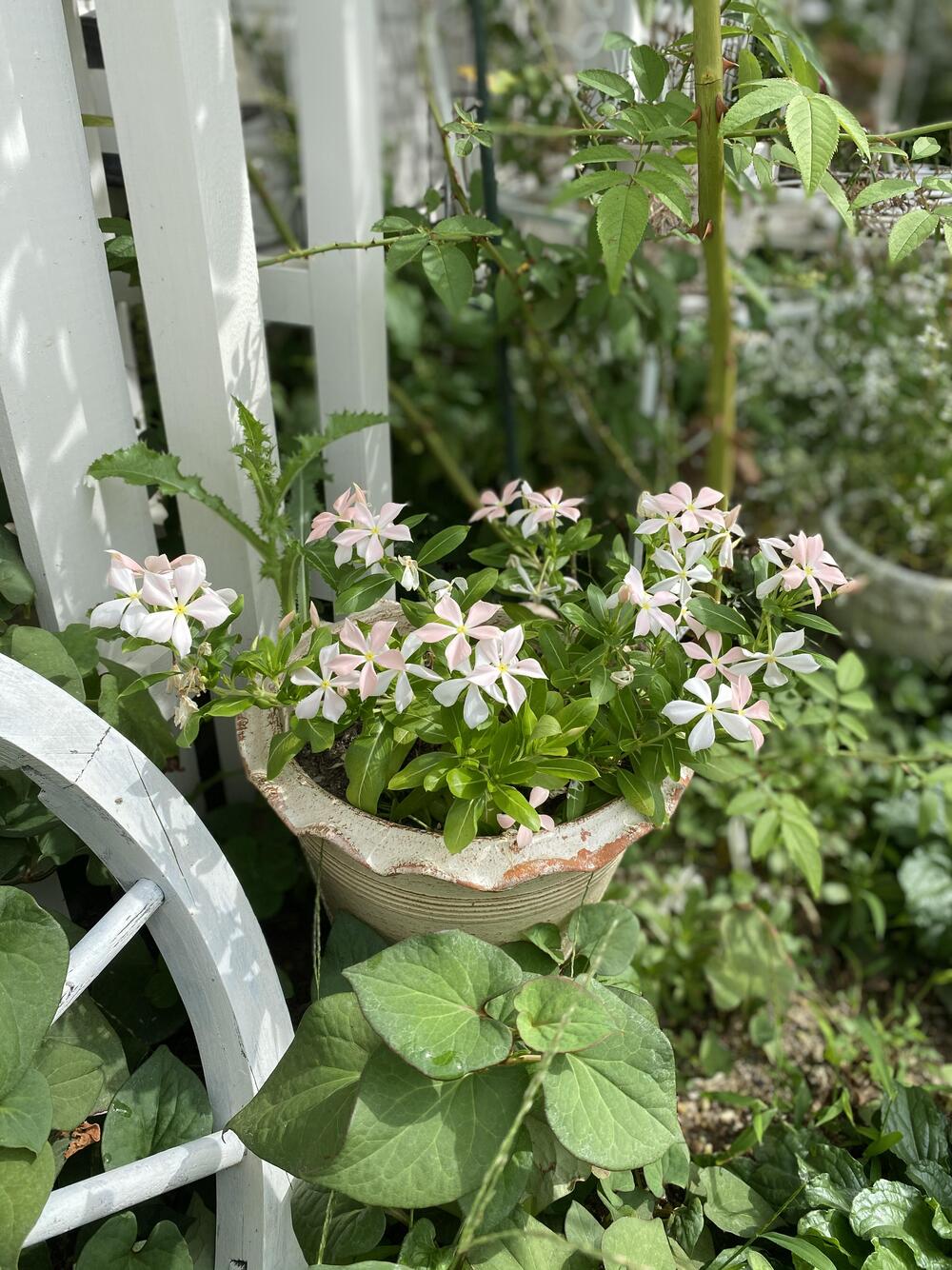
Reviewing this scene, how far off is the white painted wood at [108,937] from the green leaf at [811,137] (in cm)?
94

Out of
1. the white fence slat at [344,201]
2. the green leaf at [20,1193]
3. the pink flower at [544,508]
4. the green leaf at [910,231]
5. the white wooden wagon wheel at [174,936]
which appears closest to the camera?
the green leaf at [20,1193]

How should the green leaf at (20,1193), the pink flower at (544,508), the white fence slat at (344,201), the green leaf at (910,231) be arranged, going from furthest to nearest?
the white fence slat at (344,201), the pink flower at (544,508), the green leaf at (910,231), the green leaf at (20,1193)

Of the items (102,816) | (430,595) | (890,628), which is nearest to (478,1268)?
(102,816)

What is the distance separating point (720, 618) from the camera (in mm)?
1039

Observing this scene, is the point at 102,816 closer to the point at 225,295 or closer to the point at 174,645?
the point at 174,645

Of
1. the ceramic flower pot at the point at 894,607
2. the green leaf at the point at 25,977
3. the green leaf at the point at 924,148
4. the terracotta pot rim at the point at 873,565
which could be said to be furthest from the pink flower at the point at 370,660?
the terracotta pot rim at the point at 873,565

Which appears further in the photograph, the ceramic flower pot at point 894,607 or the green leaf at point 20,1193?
the ceramic flower pot at point 894,607

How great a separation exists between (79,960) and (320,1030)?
0.24m

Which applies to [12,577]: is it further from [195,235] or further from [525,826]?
[525,826]

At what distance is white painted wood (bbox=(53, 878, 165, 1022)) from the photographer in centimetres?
93

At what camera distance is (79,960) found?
95 centimetres

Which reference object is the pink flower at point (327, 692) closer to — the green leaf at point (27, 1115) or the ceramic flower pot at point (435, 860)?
the ceramic flower pot at point (435, 860)

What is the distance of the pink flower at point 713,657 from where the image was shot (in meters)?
0.98

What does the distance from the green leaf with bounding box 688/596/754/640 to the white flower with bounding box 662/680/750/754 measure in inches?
4.1
